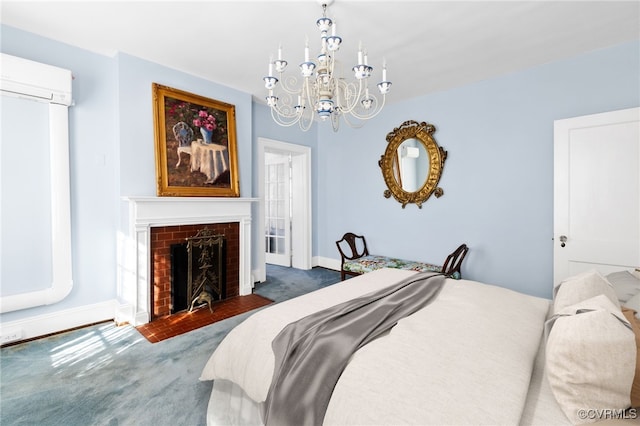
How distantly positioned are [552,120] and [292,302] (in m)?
3.23

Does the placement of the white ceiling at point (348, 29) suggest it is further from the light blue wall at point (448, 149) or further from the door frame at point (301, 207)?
the door frame at point (301, 207)

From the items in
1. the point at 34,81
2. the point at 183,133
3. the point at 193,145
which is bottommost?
the point at 193,145

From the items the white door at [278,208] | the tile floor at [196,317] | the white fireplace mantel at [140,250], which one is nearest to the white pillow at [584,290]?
the tile floor at [196,317]

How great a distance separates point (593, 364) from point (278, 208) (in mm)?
4950

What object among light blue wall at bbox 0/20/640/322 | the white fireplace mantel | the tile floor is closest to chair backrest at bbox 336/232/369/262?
light blue wall at bbox 0/20/640/322

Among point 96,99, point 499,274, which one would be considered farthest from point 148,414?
point 499,274

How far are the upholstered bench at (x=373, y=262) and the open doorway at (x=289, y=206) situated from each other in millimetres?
810

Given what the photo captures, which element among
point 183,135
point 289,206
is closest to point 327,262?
point 289,206

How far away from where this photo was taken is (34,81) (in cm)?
248

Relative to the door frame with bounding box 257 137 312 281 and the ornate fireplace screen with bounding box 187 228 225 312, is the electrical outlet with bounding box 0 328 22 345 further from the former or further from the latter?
the door frame with bounding box 257 137 312 281

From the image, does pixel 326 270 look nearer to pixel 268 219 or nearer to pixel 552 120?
pixel 268 219

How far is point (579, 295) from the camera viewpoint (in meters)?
1.43

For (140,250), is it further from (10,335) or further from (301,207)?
(301,207)

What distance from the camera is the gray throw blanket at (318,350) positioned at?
1.12 metres
